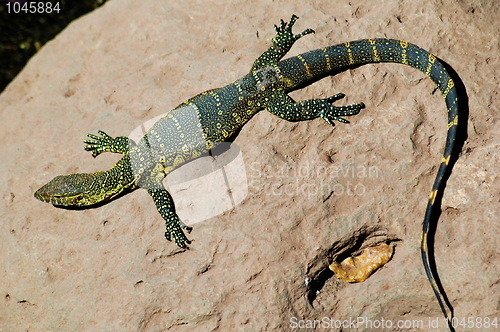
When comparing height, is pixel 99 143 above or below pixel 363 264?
above

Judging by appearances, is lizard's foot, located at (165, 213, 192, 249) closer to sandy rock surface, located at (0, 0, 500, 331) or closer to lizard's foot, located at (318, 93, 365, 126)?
sandy rock surface, located at (0, 0, 500, 331)

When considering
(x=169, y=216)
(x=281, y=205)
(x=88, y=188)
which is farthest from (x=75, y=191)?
(x=281, y=205)

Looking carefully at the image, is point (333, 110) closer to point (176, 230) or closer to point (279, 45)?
point (279, 45)

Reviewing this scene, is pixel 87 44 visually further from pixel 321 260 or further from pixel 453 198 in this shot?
pixel 453 198

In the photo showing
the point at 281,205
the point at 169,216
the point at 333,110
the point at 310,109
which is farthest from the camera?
the point at 310,109

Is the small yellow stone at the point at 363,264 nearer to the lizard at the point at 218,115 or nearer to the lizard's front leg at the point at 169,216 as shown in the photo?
the lizard at the point at 218,115
